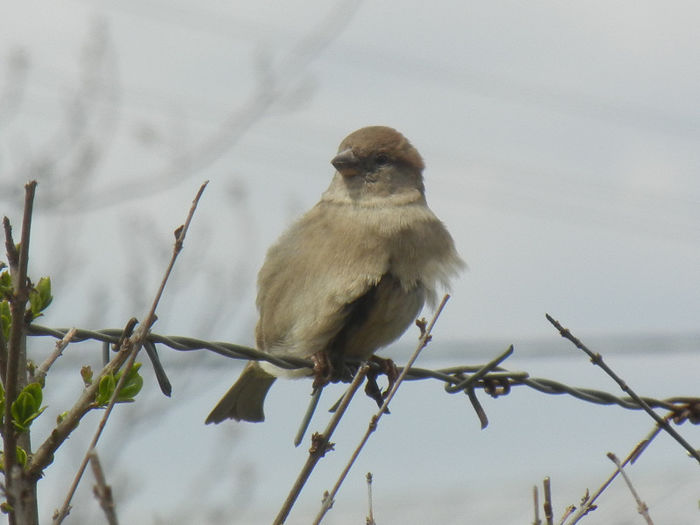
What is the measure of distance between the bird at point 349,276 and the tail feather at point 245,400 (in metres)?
0.08

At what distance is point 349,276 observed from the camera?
432cm

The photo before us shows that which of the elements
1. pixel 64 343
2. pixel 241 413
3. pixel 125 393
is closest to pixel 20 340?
pixel 64 343

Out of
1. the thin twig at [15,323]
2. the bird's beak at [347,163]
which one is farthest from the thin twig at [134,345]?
the bird's beak at [347,163]

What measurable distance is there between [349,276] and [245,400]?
3.95 ft

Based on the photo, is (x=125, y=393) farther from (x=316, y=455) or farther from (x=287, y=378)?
(x=287, y=378)

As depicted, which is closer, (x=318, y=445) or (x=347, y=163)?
(x=318, y=445)

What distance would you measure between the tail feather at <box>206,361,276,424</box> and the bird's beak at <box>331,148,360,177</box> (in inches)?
41.3

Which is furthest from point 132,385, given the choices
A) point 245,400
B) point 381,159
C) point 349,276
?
point 381,159

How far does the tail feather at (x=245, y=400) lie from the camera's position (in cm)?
519

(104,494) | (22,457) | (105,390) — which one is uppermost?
(105,390)

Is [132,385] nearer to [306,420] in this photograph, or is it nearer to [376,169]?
[306,420]

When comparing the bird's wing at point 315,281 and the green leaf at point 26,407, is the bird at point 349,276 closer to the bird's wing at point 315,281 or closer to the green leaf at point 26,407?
the bird's wing at point 315,281

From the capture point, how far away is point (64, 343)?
6.15 ft

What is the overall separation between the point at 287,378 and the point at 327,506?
3.10 m
